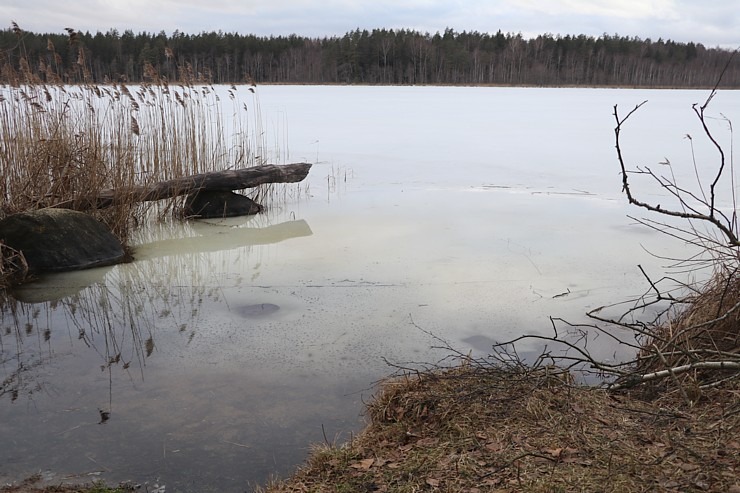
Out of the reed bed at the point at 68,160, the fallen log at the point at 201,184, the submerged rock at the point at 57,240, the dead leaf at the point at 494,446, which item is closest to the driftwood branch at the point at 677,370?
the dead leaf at the point at 494,446

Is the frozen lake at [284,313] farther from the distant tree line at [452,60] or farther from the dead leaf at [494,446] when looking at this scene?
the distant tree line at [452,60]

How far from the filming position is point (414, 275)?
461 cm

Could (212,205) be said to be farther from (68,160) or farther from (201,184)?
(68,160)

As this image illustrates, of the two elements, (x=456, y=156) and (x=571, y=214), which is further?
(x=456, y=156)

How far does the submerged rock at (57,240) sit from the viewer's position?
4.79 meters

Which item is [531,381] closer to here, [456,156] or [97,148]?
[97,148]

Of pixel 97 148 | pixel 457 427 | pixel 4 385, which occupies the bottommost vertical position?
pixel 4 385

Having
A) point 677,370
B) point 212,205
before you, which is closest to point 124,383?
point 677,370

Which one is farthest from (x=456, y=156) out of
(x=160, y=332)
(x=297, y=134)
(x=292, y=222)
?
(x=160, y=332)

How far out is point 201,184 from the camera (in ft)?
21.6

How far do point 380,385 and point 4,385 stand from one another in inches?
66.5

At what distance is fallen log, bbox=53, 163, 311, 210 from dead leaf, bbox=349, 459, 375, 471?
14.0 feet

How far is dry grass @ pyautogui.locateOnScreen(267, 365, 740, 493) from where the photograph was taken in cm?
193

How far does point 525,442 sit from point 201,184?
→ 5.10m
